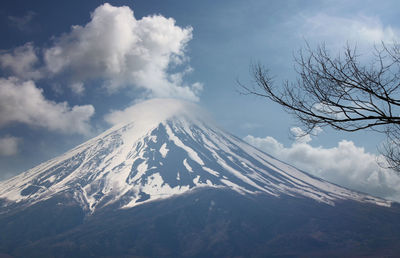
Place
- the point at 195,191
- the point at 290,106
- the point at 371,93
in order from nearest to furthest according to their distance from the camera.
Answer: the point at 371,93, the point at 290,106, the point at 195,191

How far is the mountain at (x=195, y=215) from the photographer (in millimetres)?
114938

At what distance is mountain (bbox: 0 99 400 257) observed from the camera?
114938 mm

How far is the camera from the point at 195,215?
139 m

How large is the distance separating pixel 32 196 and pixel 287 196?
145759 mm

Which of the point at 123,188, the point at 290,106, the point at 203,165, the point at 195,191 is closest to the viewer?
the point at 290,106

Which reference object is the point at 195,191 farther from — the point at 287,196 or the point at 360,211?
the point at 360,211

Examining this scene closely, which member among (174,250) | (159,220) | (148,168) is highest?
(148,168)

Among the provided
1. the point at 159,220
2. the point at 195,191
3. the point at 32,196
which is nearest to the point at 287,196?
the point at 195,191

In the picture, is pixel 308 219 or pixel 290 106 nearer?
pixel 290 106

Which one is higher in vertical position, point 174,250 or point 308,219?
point 308,219

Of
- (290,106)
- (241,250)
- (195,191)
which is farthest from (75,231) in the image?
(290,106)

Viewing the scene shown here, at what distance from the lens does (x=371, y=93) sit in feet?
15.3

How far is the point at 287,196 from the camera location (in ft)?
509

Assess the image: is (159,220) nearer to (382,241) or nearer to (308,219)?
(308,219)
